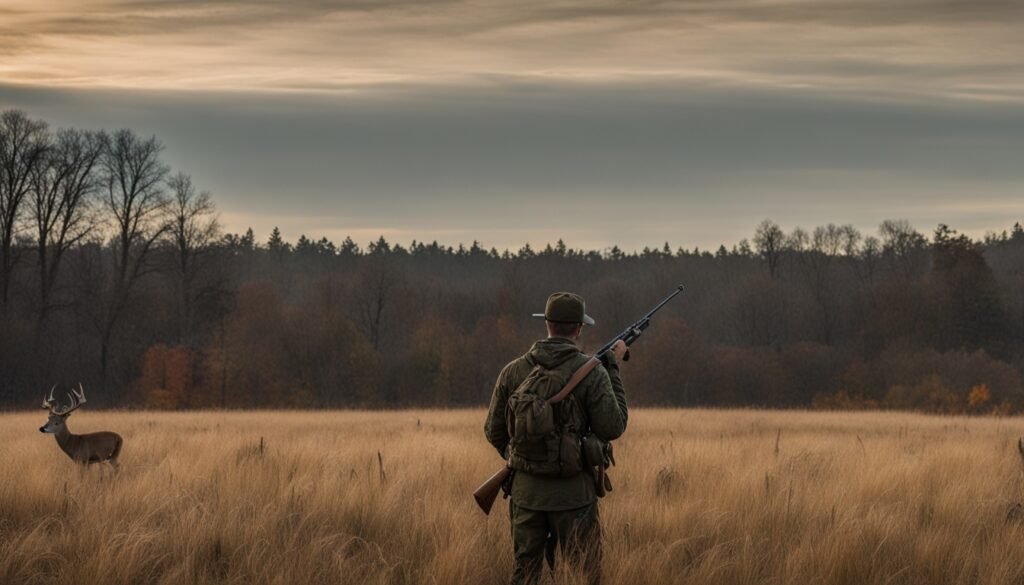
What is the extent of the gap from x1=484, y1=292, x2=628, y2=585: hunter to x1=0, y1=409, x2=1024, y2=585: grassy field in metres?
0.26

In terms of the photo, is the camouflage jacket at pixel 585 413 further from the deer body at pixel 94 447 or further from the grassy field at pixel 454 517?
the deer body at pixel 94 447

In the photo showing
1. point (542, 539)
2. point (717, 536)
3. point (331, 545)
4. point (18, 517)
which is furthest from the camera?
point (18, 517)

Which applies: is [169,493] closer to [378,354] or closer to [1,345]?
[1,345]

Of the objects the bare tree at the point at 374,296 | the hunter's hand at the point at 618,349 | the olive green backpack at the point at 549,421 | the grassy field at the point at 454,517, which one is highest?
the bare tree at the point at 374,296

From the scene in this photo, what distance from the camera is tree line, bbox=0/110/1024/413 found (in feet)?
165

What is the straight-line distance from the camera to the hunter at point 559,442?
6.51 meters

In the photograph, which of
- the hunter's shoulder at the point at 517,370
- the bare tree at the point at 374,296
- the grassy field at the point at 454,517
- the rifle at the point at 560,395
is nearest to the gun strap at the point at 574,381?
the rifle at the point at 560,395

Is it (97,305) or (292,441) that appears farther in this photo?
(97,305)

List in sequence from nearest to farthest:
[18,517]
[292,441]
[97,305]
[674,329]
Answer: [18,517] → [292,441] → [97,305] → [674,329]

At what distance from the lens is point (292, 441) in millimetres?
16031

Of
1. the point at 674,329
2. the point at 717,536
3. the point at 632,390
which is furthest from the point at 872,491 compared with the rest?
the point at 674,329

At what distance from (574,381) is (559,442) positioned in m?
0.36

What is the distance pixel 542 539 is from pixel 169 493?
4594 mm

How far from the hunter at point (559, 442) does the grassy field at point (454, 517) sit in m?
0.26
